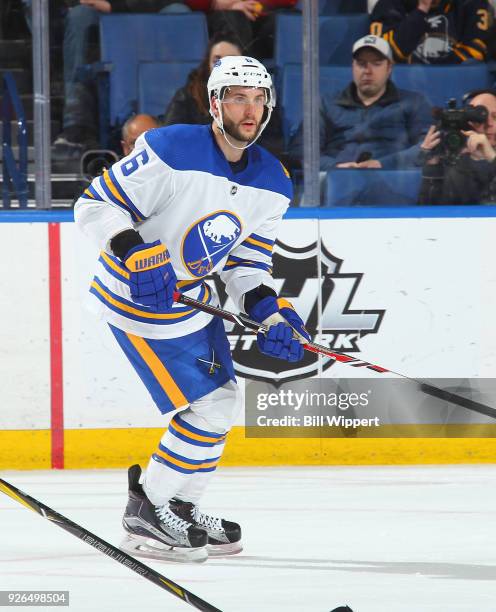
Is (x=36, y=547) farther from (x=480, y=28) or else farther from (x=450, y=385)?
(x=480, y=28)

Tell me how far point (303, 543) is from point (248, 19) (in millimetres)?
1716

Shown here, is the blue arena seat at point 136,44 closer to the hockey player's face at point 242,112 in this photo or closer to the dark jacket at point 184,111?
the dark jacket at point 184,111

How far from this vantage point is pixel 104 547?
7.57 feet

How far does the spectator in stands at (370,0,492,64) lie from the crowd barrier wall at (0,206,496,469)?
1.64ft

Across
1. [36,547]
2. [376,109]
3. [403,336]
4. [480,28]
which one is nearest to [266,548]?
[36,547]

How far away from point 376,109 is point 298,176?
33cm

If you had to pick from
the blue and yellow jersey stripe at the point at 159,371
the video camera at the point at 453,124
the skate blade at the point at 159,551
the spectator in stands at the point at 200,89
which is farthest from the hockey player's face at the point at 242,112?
the video camera at the point at 453,124

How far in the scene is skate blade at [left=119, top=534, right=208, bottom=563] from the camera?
2.83 m

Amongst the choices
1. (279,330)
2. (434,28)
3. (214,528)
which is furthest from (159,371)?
(434,28)

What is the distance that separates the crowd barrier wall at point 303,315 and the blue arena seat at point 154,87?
427mm

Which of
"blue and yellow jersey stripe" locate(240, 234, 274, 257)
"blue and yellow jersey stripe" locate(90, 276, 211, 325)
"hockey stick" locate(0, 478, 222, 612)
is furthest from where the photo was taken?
"blue and yellow jersey stripe" locate(240, 234, 274, 257)

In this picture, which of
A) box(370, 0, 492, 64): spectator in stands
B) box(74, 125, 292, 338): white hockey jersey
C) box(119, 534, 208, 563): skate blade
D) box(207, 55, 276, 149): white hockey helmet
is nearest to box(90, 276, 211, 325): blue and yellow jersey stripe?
box(74, 125, 292, 338): white hockey jersey

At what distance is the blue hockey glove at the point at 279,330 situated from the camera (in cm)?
284

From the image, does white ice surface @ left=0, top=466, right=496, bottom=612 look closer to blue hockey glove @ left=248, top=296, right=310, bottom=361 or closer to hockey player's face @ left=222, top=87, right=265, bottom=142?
blue hockey glove @ left=248, top=296, right=310, bottom=361
